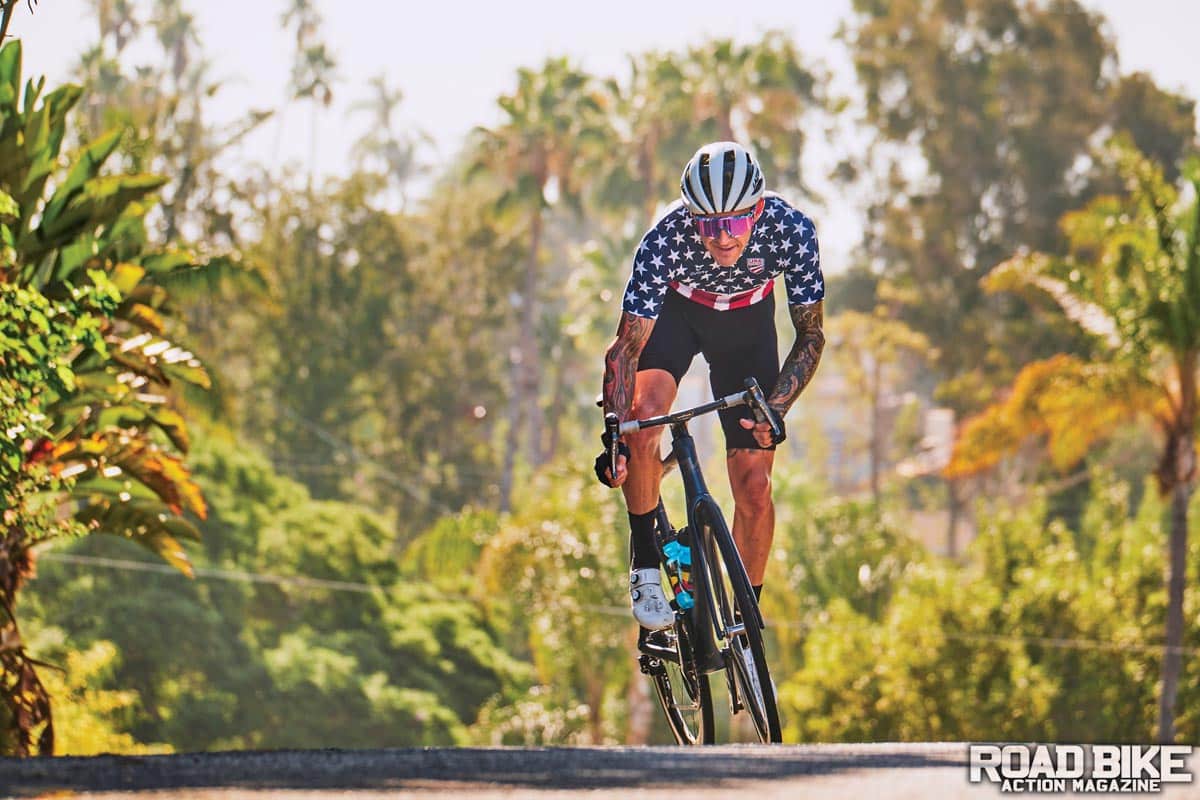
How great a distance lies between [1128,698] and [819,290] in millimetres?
24422

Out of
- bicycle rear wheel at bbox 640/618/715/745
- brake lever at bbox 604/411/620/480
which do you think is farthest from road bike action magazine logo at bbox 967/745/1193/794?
brake lever at bbox 604/411/620/480

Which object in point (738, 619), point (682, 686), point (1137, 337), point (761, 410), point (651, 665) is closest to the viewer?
point (761, 410)

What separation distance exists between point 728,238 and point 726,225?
0.06 meters

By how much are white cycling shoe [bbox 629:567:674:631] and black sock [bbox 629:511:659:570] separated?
0.03 metres

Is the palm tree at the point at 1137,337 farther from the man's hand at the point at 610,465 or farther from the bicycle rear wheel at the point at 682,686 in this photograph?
the man's hand at the point at 610,465

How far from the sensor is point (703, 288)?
8.02m

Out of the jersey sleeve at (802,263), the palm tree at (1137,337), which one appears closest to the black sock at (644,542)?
the jersey sleeve at (802,263)

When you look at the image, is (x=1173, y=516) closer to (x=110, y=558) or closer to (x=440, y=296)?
(x=110, y=558)

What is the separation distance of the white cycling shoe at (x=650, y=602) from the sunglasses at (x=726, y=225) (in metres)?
1.52

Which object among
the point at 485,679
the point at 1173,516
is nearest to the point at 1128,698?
the point at 1173,516

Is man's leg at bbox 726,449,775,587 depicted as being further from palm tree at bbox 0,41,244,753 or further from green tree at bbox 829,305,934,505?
green tree at bbox 829,305,934,505

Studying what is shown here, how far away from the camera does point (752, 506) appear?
318 inches

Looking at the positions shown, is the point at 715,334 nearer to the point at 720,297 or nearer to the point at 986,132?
the point at 720,297

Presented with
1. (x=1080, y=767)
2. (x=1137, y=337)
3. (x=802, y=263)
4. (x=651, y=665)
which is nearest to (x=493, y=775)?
(x=1080, y=767)
